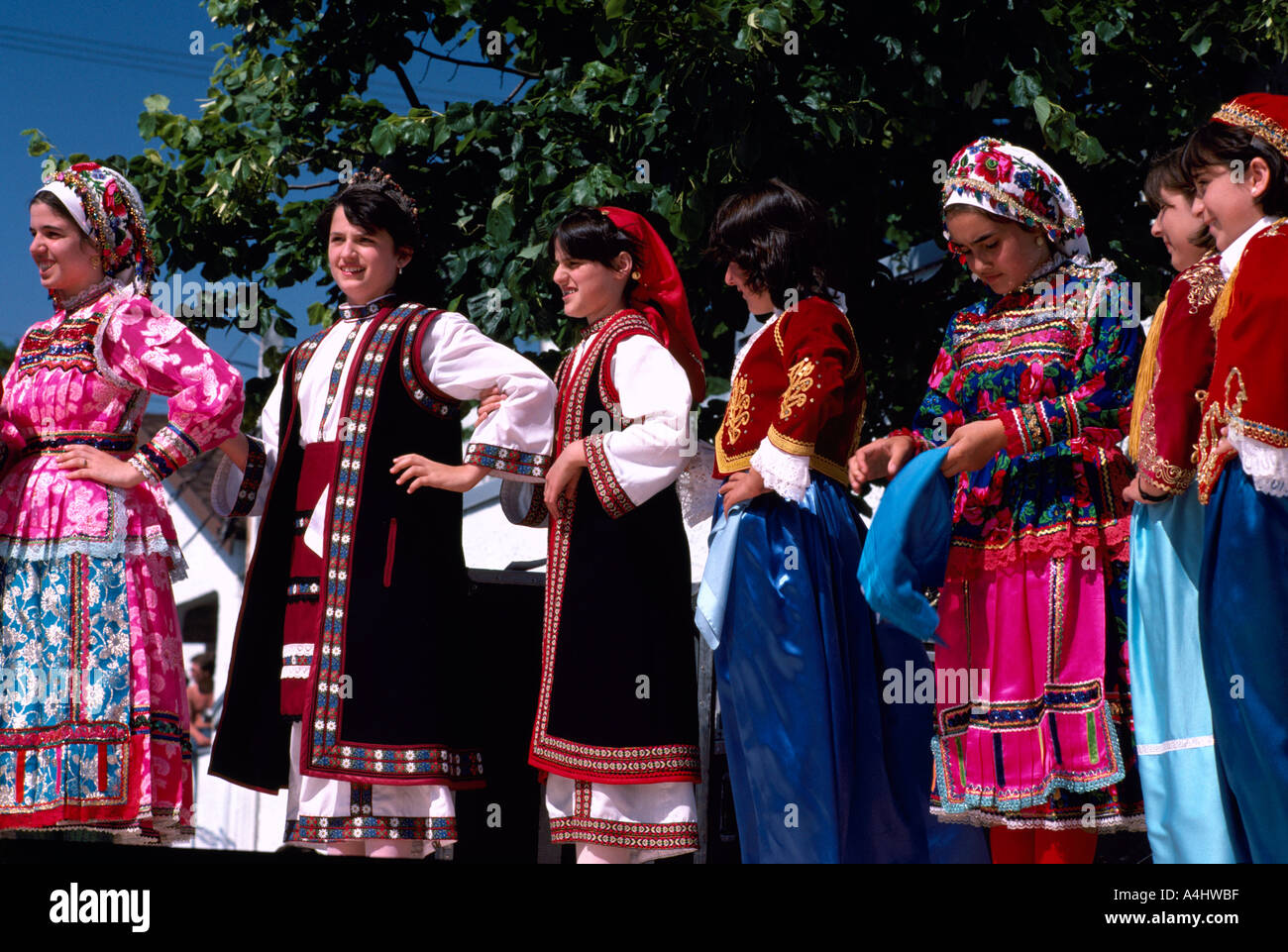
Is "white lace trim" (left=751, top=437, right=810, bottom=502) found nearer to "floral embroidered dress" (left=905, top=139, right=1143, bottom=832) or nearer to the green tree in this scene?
"floral embroidered dress" (left=905, top=139, right=1143, bottom=832)

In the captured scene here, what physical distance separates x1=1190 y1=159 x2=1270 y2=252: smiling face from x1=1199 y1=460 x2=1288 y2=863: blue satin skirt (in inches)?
21.9

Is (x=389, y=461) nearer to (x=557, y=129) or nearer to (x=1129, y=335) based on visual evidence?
(x=1129, y=335)

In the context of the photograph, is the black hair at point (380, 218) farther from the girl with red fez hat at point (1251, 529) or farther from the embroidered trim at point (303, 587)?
the girl with red fez hat at point (1251, 529)

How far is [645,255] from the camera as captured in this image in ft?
14.6

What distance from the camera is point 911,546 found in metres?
3.73

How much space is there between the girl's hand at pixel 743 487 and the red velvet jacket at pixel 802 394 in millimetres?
64

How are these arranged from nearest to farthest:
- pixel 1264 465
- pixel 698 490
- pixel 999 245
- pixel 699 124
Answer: pixel 1264 465, pixel 999 245, pixel 698 490, pixel 699 124

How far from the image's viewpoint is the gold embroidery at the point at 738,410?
4.17 m

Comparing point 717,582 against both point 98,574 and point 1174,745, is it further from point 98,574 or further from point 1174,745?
point 98,574

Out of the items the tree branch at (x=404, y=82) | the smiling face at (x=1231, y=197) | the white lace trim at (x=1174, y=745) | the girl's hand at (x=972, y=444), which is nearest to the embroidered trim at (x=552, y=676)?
the girl's hand at (x=972, y=444)

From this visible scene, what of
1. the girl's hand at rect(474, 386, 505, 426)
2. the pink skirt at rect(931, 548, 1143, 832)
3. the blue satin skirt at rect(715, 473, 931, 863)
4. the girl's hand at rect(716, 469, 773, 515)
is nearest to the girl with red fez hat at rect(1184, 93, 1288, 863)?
the pink skirt at rect(931, 548, 1143, 832)

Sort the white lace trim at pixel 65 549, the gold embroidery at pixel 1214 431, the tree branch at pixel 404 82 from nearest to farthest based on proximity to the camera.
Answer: the gold embroidery at pixel 1214 431
the white lace trim at pixel 65 549
the tree branch at pixel 404 82

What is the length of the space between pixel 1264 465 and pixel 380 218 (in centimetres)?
244

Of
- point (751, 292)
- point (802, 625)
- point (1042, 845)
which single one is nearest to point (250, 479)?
point (751, 292)
